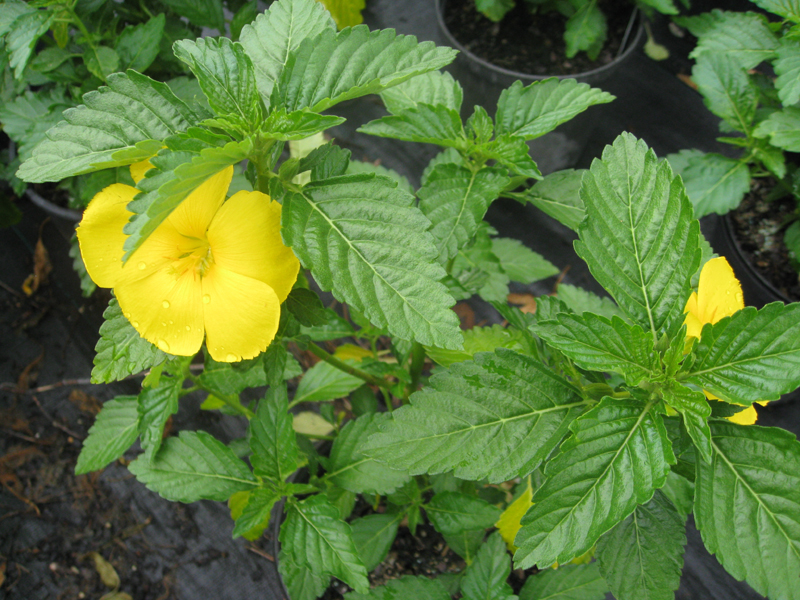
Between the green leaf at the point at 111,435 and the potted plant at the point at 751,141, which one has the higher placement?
the potted plant at the point at 751,141

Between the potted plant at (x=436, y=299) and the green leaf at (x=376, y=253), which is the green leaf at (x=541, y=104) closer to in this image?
the potted plant at (x=436, y=299)

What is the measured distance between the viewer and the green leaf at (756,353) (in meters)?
0.61

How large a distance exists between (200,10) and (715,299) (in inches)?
51.6

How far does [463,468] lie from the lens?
2.24 ft

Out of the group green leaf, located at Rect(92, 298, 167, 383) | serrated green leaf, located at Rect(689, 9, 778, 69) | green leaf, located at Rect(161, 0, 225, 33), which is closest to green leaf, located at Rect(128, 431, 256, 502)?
green leaf, located at Rect(92, 298, 167, 383)

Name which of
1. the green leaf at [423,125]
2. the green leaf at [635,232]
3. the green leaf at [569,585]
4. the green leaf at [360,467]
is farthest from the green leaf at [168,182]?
the green leaf at [569,585]

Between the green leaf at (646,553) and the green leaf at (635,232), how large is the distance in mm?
278

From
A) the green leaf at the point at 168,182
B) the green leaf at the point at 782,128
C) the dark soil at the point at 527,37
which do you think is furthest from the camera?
the dark soil at the point at 527,37

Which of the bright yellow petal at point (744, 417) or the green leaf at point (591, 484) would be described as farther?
the bright yellow petal at point (744, 417)

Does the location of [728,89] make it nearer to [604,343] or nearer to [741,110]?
[741,110]

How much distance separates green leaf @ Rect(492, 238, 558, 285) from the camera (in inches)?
57.2

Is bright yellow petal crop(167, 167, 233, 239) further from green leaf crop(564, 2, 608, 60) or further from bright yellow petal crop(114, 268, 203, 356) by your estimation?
green leaf crop(564, 2, 608, 60)

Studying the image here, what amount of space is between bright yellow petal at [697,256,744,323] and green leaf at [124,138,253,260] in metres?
0.58

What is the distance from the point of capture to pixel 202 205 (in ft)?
2.25
